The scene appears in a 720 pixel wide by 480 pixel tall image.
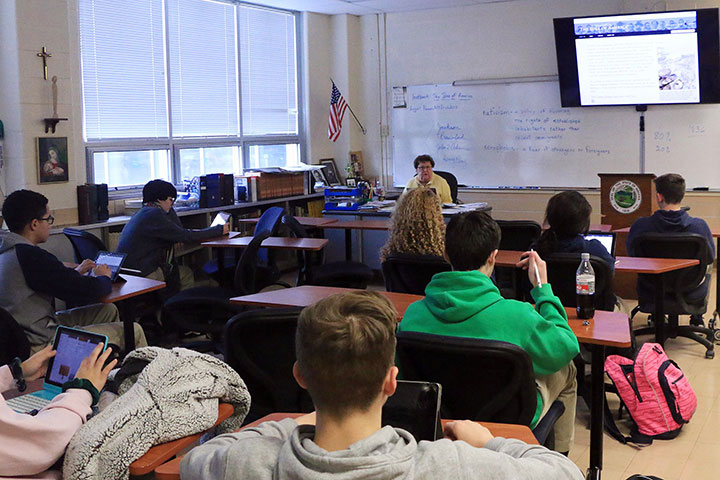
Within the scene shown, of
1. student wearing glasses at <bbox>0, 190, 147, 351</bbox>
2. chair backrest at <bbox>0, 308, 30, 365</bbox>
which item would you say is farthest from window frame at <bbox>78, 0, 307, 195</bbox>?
chair backrest at <bbox>0, 308, 30, 365</bbox>

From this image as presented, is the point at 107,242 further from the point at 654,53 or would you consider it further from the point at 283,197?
the point at 654,53

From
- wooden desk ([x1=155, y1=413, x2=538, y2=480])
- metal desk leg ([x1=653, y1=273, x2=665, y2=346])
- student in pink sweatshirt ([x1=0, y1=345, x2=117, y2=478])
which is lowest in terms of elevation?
metal desk leg ([x1=653, y1=273, x2=665, y2=346])

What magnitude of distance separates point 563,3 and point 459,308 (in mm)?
6498

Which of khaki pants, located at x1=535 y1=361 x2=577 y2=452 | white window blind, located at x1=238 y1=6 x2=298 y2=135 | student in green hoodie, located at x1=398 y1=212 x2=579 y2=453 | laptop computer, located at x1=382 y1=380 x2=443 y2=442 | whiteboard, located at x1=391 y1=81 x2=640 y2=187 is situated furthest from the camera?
white window blind, located at x1=238 y1=6 x2=298 y2=135

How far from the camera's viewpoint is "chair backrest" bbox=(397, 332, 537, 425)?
2.31m

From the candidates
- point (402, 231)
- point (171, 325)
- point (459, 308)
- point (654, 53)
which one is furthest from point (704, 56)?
point (459, 308)

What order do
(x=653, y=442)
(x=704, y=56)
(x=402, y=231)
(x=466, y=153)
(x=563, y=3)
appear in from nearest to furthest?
(x=653, y=442) < (x=402, y=231) < (x=704, y=56) < (x=563, y=3) < (x=466, y=153)

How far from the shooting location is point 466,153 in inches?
349

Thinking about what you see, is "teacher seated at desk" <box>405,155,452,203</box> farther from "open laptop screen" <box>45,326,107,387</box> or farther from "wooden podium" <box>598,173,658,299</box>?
"open laptop screen" <box>45,326,107,387</box>

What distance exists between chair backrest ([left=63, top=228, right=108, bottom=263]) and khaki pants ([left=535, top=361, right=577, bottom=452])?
3337 millimetres

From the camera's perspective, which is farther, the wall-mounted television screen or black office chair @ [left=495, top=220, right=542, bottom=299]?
the wall-mounted television screen

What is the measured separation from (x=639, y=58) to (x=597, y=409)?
5305mm

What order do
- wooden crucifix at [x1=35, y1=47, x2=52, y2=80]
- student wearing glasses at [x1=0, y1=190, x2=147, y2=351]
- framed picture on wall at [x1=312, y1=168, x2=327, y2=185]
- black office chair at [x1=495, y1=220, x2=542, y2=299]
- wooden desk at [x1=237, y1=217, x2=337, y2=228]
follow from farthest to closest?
framed picture on wall at [x1=312, y1=168, x2=327, y2=185]
wooden desk at [x1=237, y1=217, x2=337, y2=228]
wooden crucifix at [x1=35, y1=47, x2=52, y2=80]
black office chair at [x1=495, y1=220, x2=542, y2=299]
student wearing glasses at [x1=0, y1=190, x2=147, y2=351]

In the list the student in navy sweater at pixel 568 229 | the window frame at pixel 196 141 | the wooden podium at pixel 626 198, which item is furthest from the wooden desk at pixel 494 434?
the window frame at pixel 196 141
